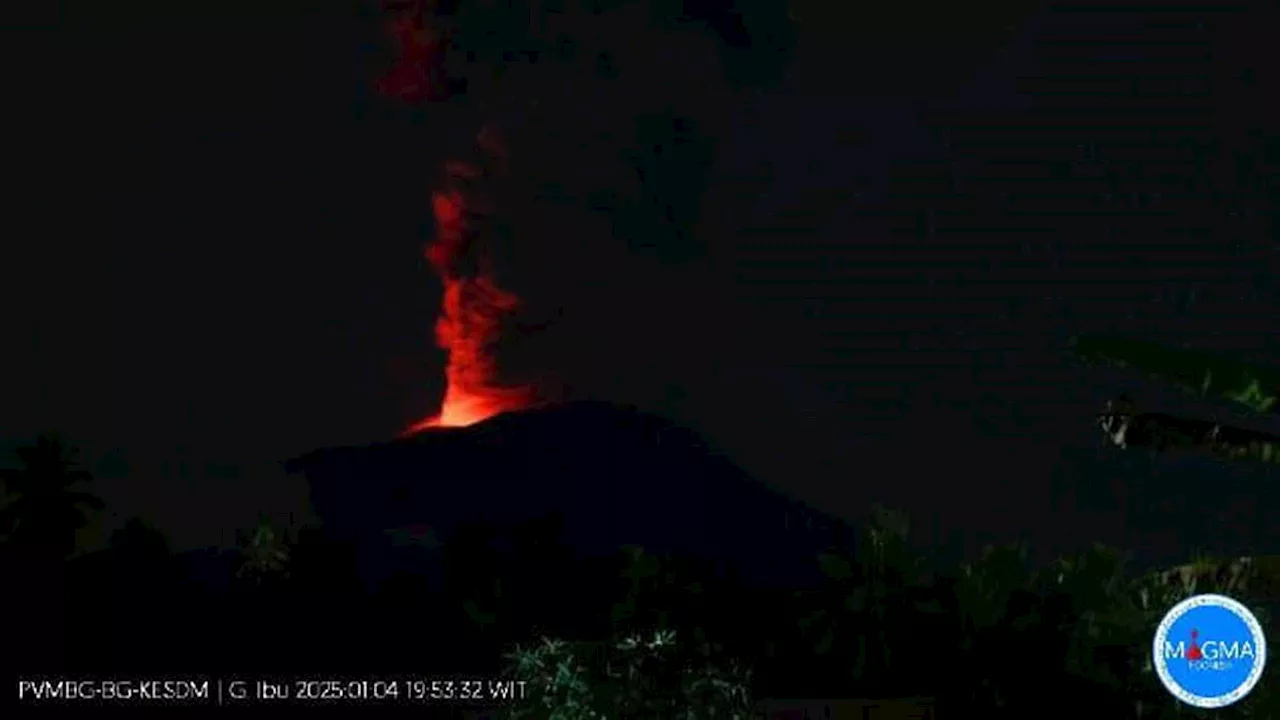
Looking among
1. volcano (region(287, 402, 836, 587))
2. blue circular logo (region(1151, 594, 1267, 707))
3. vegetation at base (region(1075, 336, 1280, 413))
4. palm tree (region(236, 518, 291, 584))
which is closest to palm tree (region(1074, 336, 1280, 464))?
vegetation at base (region(1075, 336, 1280, 413))

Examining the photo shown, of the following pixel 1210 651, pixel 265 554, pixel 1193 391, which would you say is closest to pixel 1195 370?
pixel 1193 391

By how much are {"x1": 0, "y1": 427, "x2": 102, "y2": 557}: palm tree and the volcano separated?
1422 inches

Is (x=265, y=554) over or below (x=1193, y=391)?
over

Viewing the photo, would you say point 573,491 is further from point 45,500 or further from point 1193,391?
point 1193,391

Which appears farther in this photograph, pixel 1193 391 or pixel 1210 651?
pixel 1193 391

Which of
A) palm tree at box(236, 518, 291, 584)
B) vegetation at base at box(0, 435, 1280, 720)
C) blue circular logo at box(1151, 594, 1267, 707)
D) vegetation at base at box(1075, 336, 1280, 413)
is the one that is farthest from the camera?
palm tree at box(236, 518, 291, 584)

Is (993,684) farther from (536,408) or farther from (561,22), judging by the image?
(536,408)

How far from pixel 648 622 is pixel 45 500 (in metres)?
38.6

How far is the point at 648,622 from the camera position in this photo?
116ft

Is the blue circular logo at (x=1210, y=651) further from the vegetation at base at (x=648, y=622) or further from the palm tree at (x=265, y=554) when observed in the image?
the palm tree at (x=265, y=554)

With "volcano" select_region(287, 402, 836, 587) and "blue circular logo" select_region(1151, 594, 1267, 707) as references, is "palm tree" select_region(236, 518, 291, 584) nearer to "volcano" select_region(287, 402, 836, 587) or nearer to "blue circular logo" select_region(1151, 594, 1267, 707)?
"volcano" select_region(287, 402, 836, 587)

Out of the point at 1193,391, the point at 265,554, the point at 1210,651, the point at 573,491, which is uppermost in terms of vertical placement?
the point at 573,491

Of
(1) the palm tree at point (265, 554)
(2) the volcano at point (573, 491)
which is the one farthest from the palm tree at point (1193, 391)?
(2) the volcano at point (573, 491)

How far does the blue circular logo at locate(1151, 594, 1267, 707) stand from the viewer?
11.9 metres
